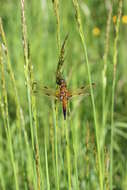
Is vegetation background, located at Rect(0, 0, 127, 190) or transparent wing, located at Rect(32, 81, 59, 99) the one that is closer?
transparent wing, located at Rect(32, 81, 59, 99)

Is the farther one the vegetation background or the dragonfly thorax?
the vegetation background

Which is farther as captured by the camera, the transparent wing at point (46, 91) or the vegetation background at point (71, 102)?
the vegetation background at point (71, 102)

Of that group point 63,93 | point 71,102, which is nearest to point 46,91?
point 63,93

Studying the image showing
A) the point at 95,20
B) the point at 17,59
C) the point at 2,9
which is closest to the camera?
the point at 17,59

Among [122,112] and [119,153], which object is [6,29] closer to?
[122,112]

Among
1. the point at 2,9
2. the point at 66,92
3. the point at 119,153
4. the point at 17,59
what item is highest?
the point at 2,9

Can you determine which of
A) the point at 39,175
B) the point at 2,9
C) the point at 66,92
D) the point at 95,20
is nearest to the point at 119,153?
the point at 39,175

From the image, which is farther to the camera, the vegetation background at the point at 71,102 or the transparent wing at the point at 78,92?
the vegetation background at the point at 71,102

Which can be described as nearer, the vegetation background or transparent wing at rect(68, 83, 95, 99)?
transparent wing at rect(68, 83, 95, 99)

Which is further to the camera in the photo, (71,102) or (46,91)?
(71,102)

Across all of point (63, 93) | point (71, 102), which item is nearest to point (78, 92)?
point (63, 93)

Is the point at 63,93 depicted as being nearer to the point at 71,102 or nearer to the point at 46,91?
the point at 46,91
